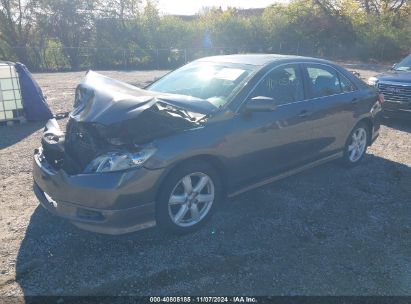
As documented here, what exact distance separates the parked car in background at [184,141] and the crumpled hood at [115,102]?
0.5 inches

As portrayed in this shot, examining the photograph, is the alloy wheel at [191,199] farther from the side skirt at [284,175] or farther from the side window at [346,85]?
the side window at [346,85]

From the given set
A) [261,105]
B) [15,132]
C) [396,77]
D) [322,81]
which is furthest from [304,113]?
[15,132]

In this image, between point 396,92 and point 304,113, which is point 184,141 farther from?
point 396,92

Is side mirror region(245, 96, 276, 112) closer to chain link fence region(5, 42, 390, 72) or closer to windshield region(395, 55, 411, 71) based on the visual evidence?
windshield region(395, 55, 411, 71)

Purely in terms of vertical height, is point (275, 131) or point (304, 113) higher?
point (304, 113)

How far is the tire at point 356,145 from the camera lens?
5.47 meters

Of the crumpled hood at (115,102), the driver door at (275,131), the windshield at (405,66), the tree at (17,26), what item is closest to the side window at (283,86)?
the driver door at (275,131)

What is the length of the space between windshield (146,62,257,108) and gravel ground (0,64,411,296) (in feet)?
4.19

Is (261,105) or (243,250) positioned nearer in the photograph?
(243,250)

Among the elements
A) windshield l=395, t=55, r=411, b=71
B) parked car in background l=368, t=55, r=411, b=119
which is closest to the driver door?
parked car in background l=368, t=55, r=411, b=119

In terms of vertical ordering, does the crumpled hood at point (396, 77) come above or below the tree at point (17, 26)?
below

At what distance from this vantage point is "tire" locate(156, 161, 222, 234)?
3.39 m

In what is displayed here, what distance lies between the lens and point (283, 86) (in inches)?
174

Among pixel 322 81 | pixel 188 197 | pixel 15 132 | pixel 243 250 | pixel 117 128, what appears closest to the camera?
pixel 117 128
